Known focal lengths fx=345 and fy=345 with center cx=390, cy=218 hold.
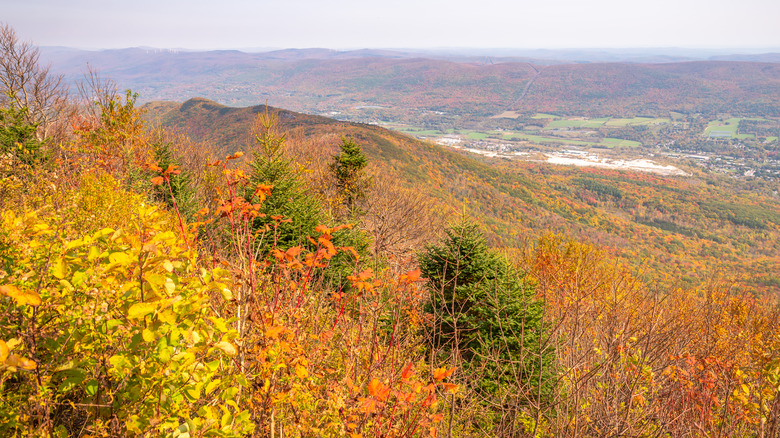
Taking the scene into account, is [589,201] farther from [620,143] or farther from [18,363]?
[620,143]

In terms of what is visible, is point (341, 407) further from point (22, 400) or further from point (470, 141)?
point (470, 141)

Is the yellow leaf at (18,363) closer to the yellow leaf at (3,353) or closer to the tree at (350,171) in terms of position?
the yellow leaf at (3,353)

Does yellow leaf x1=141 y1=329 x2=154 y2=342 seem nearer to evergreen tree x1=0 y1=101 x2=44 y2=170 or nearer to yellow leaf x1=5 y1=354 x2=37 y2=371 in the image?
yellow leaf x1=5 y1=354 x2=37 y2=371

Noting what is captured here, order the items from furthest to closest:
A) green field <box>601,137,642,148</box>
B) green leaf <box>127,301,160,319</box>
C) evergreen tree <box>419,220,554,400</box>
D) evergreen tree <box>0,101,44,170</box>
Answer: green field <box>601,137,642,148</box> < evergreen tree <box>0,101,44,170</box> < evergreen tree <box>419,220,554,400</box> < green leaf <box>127,301,160,319</box>

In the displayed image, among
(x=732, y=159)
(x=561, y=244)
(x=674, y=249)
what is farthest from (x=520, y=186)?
(x=732, y=159)

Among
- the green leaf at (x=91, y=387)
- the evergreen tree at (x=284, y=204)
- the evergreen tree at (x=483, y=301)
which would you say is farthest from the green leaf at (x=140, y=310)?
the evergreen tree at (x=284, y=204)

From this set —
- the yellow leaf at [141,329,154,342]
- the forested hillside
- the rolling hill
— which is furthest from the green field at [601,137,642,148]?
the yellow leaf at [141,329,154,342]
